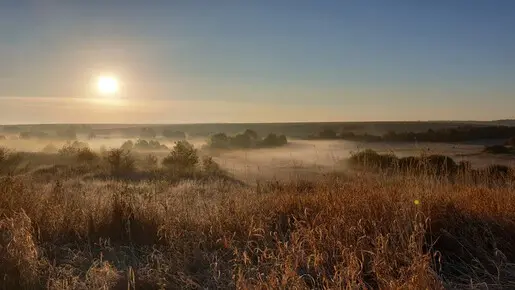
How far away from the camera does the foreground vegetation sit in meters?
4.83

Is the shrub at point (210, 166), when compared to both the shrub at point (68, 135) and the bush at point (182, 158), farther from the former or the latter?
the shrub at point (68, 135)

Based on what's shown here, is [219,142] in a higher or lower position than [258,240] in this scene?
lower

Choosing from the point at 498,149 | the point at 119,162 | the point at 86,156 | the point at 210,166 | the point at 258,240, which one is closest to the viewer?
the point at 258,240

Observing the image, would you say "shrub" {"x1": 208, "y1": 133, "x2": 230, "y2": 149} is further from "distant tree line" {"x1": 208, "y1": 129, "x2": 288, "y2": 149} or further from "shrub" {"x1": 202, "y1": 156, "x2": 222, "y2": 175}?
"shrub" {"x1": 202, "y1": 156, "x2": 222, "y2": 175}

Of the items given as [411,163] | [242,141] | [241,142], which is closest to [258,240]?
[411,163]

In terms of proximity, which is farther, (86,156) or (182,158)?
(86,156)

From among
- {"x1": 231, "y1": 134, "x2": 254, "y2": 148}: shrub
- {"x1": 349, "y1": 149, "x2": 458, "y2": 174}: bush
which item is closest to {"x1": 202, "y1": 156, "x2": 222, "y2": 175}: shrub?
{"x1": 349, "y1": 149, "x2": 458, "y2": 174}: bush

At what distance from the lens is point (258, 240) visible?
6.12m

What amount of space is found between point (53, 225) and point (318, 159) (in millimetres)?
6578

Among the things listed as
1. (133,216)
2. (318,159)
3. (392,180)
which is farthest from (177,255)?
(318,159)

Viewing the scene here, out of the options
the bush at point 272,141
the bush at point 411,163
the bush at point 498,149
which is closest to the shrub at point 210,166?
the bush at point 411,163

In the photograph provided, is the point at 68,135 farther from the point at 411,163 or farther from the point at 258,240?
the point at 258,240

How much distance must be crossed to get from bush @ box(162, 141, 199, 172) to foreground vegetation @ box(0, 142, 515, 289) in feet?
69.7

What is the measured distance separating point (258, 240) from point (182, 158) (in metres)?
24.4
